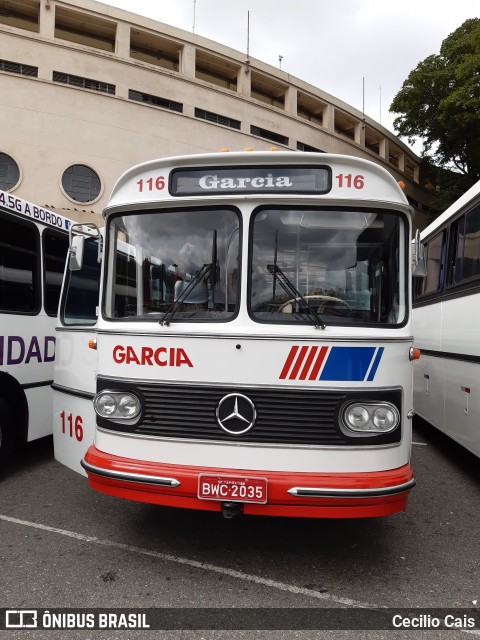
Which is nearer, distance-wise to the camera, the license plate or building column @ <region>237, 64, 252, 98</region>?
the license plate

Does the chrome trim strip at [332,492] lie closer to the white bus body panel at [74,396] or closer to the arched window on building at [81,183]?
the white bus body panel at [74,396]

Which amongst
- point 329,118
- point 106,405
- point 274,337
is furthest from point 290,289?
point 329,118

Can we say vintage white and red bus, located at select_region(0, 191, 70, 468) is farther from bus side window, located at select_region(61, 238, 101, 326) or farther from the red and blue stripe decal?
the red and blue stripe decal

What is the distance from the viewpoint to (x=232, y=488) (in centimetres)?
329

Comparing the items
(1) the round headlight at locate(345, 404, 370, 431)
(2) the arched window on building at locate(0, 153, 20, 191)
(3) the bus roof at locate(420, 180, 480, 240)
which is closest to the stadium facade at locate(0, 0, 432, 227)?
(2) the arched window on building at locate(0, 153, 20, 191)

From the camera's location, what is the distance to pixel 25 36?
24.0 meters

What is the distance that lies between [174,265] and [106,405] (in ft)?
3.58

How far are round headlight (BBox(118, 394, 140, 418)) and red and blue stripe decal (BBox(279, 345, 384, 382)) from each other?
3.32 feet

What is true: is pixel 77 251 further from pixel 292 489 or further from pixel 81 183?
pixel 81 183

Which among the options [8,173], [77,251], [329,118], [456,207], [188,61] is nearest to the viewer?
[77,251]

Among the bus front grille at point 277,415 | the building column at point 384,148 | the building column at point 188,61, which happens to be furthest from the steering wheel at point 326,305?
the building column at point 384,148

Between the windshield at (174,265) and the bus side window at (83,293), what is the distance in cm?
142

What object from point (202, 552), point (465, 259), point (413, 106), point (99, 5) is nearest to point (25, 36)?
point (99, 5)

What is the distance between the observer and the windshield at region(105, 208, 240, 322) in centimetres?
359
